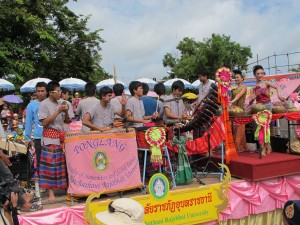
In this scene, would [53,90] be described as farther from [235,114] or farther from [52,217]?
[235,114]

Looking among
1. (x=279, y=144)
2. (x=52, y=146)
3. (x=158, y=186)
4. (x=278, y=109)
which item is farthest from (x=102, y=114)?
(x=279, y=144)

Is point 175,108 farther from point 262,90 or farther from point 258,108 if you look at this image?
point 262,90

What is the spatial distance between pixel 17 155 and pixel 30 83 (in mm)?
7581

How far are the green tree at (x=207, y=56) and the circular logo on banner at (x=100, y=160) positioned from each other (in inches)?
814

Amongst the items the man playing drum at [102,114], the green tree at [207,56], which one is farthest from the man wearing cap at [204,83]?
the green tree at [207,56]

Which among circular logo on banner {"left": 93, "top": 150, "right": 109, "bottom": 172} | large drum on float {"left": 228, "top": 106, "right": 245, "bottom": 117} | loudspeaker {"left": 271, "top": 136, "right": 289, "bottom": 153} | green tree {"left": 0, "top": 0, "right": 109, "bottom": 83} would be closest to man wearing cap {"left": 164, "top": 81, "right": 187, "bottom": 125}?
large drum on float {"left": 228, "top": 106, "right": 245, "bottom": 117}

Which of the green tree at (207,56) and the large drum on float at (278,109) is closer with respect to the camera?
the large drum on float at (278,109)

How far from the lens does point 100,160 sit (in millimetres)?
4387

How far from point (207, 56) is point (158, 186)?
22.4 metres

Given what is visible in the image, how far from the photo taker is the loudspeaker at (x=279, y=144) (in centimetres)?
622

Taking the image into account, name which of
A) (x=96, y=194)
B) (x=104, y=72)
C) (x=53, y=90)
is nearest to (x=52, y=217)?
(x=96, y=194)

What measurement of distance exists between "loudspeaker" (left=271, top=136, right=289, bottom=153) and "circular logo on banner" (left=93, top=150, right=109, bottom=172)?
11.2ft

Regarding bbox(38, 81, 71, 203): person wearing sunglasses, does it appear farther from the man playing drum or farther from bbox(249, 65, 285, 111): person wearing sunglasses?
bbox(249, 65, 285, 111): person wearing sunglasses

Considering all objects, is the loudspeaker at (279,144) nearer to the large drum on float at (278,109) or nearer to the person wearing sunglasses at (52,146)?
the large drum on float at (278,109)
